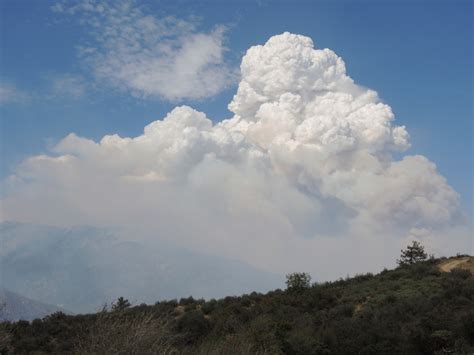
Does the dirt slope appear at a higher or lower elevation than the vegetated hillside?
higher

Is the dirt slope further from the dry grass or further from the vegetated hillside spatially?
the dry grass

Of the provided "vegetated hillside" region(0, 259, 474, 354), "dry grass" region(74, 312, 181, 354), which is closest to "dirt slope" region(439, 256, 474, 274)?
"vegetated hillside" region(0, 259, 474, 354)

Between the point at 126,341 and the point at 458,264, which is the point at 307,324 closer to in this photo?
the point at 126,341

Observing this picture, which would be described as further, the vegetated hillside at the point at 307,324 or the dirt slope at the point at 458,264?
the dirt slope at the point at 458,264

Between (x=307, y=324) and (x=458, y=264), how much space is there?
20.1 meters

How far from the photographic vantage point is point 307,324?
2284 cm

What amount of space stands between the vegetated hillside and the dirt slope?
0.87 metres

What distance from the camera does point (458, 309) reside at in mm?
21828

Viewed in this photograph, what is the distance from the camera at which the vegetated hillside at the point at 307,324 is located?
477 inches

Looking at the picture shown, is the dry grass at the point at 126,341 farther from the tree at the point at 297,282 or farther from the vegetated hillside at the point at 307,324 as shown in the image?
the tree at the point at 297,282

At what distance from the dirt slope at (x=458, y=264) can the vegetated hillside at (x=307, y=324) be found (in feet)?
2.86

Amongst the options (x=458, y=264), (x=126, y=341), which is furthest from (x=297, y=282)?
(x=126, y=341)

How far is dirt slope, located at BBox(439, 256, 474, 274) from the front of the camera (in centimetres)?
3488

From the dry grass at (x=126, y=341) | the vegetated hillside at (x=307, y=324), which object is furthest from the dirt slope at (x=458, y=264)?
the dry grass at (x=126, y=341)
